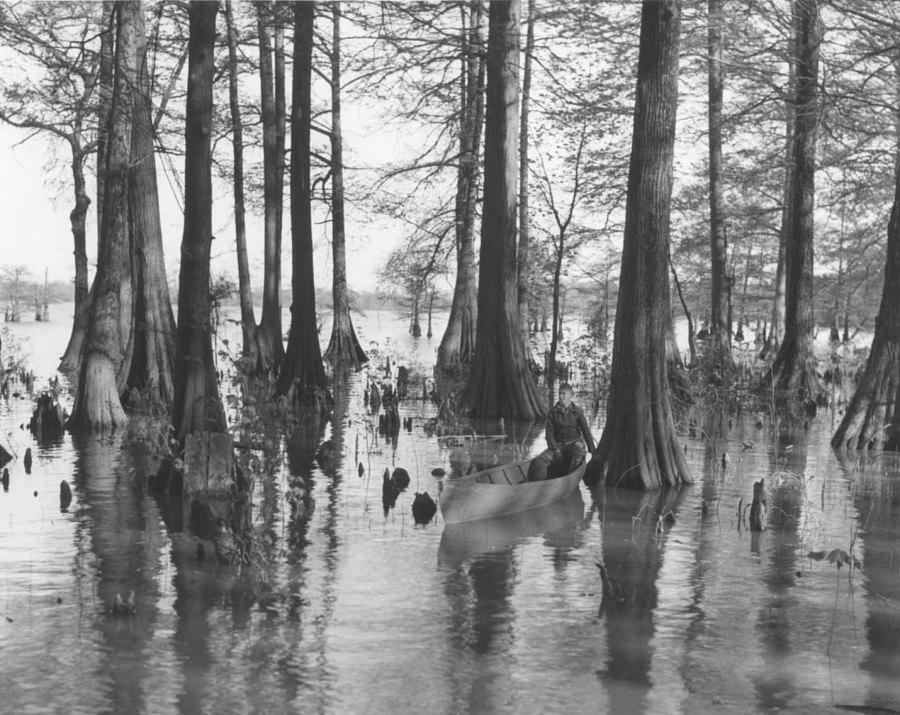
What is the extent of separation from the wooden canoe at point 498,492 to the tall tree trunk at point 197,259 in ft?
8.10

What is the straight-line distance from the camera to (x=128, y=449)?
1230 cm

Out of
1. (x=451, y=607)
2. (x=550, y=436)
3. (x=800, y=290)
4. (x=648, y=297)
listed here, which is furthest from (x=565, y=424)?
(x=800, y=290)

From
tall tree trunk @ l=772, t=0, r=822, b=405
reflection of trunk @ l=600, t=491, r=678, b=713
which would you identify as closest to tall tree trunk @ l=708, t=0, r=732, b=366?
tall tree trunk @ l=772, t=0, r=822, b=405

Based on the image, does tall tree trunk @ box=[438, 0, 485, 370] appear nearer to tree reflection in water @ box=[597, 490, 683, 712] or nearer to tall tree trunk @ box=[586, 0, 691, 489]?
tall tree trunk @ box=[586, 0, 691, 489]

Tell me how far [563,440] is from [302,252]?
879 centimetres

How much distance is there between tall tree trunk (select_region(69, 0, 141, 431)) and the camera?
13.4 meters

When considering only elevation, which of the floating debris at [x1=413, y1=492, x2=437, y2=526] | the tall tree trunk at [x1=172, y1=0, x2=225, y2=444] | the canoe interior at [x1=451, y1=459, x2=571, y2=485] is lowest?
the floating debris at [x1=413, y1=492, x2=437, y2=526]

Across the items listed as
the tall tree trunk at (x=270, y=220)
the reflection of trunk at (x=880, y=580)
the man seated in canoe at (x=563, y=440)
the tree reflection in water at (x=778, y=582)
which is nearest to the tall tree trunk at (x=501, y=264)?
the tree reflection in water at (x=778, y=582)

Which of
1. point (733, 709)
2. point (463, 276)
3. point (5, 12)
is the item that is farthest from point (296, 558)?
point (463, 276)

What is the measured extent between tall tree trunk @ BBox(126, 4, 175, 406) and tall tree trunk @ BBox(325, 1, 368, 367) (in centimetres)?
1200

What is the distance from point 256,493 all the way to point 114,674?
15.7ft

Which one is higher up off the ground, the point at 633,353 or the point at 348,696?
the point at 633,353

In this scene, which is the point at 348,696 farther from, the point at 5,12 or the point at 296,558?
the point at 5,12

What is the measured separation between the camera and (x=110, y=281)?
13.7 metres
